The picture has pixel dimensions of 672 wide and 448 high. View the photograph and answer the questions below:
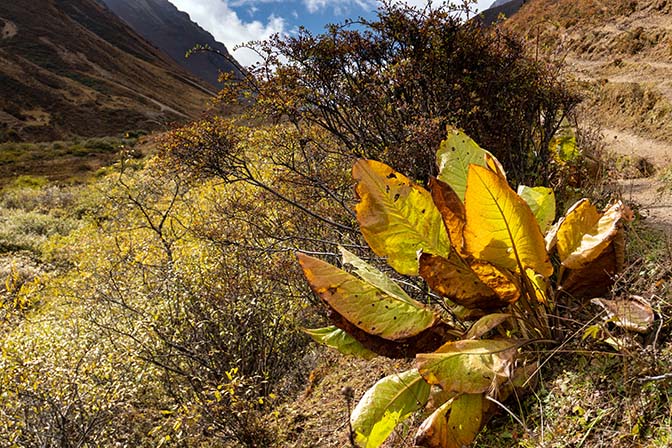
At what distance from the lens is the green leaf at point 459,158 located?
90.0 inches

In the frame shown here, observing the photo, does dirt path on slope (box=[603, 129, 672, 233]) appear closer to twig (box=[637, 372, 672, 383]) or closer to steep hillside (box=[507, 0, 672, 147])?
steep hillside (box=[507, 0, 672, 147])

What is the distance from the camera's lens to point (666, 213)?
375cm

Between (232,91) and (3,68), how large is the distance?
59.2 metres

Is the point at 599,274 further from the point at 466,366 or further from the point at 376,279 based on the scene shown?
the point at 376,279

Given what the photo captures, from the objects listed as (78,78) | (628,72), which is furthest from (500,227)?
(78,78)

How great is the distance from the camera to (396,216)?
209 centimetres

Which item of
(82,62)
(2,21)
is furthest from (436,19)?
(2,21)

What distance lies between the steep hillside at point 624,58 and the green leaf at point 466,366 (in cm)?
763

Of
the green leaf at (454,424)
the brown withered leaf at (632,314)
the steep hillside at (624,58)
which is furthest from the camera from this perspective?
the steep hillside at (624,58)

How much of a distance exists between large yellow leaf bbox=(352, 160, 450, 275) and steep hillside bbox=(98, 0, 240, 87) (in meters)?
155

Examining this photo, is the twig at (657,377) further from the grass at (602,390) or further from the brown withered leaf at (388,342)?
the brown withered leaf at (388,342)

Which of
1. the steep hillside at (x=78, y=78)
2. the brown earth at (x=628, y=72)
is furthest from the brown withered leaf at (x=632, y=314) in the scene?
the steep hillside at (x=78, y=78)

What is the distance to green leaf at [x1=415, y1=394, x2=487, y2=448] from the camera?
1.67 m

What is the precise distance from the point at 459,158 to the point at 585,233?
671 mm
